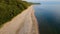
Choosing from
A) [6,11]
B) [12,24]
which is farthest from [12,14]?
[12,24]

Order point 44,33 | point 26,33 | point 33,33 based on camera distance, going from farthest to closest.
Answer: point 44,33 → point 33,33 → point 26,33

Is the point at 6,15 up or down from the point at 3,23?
up

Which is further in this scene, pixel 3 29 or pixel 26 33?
pixel 26 33

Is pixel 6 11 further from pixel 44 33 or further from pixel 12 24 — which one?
pixel 44 33

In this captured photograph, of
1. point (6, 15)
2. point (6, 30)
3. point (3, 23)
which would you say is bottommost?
point (6, 30)

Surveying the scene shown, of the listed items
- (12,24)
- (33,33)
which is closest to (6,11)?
(12,24)

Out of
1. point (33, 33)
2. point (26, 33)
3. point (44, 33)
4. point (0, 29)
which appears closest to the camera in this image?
point (0, 29)

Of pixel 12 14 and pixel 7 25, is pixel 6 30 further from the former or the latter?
pixel 12 14

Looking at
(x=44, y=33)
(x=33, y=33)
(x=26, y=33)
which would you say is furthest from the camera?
(x=44, y=33)

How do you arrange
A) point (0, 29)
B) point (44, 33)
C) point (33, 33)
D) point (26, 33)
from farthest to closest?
point (44, 33) < point (33, 33) < point (26, 33) < point (0, 29)
